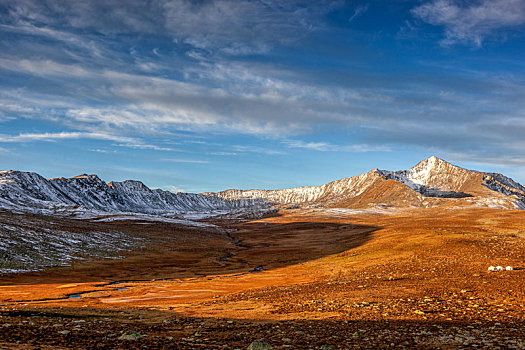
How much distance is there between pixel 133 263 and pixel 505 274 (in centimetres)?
7479

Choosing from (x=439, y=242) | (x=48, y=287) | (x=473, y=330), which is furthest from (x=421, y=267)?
(x=48, y=287)

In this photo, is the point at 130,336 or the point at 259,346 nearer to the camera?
the point at 259,346

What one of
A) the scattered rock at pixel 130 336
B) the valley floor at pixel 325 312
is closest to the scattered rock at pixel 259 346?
the valley floor at pixel 325 312

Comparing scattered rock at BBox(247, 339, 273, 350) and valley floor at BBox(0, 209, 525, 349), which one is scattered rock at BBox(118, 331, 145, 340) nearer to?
valley floor at BBox(0, 209, 525, 349)

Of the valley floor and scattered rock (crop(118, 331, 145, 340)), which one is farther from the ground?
scattered rock (crop(118, 331, 145, 340))

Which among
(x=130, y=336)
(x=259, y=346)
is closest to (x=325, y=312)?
(x=259, y=346)

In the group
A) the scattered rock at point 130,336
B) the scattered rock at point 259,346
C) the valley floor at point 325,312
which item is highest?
the scattered rock at point 259,346

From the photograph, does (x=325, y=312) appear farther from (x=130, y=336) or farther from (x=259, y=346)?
(x=130, y=336)

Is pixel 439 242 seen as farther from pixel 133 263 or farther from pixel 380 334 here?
pixel 133 263

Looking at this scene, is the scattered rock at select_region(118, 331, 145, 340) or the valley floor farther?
the scattered rock at select_region(118, 331, 145, 340)

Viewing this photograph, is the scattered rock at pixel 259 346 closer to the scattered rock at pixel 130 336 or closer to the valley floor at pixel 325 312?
the valley floor at pixel 325 312

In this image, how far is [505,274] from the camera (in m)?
33.2

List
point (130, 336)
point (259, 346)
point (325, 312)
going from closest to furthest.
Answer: point (259, 346) → point (130, 336) → point (325, 312)

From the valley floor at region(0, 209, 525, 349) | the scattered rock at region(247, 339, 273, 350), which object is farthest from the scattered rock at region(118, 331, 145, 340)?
the scattered rock at region(247, 339, 273, 350)
